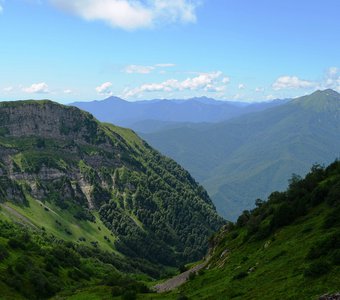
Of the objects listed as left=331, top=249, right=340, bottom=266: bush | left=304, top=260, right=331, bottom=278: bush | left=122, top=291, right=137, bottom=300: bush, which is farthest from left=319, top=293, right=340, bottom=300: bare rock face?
left=122, top=291, right=137, bottom=300: bush

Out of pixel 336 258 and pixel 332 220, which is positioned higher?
pixel 336 258

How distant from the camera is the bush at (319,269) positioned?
34.5 meters

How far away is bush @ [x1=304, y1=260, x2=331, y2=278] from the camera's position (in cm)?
3447

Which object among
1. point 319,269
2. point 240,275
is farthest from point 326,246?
point 240,275

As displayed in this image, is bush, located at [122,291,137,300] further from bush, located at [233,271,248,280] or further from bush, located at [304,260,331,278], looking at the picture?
A: bush, located at [304,260,331,278]

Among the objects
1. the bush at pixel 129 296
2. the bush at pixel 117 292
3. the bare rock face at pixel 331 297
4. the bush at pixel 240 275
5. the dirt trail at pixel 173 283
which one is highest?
the bare rock face at pixel 331 297

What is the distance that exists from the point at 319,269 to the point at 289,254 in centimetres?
1469

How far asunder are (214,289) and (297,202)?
92.1 ft

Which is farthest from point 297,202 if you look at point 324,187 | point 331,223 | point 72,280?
point 72,280

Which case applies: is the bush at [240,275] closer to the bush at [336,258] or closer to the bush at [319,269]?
the bush at [319,269]

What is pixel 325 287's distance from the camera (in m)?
31.4

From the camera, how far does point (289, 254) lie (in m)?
49.1

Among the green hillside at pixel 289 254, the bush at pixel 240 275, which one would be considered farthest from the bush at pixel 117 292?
the bush at pixel 240 275

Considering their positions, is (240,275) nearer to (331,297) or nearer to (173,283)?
(331,297)
